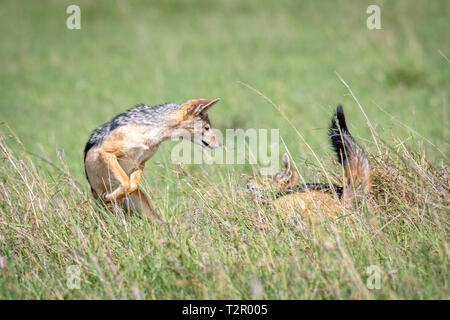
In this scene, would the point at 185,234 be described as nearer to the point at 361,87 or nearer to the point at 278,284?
the point at 278,284

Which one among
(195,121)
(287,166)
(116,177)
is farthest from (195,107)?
(287,166)

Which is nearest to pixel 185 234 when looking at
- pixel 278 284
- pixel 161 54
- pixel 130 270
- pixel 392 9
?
pixel 130 270

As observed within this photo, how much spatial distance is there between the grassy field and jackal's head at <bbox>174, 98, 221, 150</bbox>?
1.14 feet

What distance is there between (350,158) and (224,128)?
16.9ft

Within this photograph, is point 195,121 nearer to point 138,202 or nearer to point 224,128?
point 138,202

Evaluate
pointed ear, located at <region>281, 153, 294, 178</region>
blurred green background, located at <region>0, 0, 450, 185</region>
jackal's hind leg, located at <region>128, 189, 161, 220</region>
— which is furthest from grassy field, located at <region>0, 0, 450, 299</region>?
pointed ear, located at <region>281, 153, 294, 178</region>

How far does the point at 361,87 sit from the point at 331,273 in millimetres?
9115

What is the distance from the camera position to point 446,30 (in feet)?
46.8

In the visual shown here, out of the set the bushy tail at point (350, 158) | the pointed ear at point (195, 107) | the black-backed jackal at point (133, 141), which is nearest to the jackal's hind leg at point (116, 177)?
the black-backed jackal at point (133, 141)

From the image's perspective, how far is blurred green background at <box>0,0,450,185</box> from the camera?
9.95m

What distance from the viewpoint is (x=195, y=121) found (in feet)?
15.6

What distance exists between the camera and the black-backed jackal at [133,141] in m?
4.32

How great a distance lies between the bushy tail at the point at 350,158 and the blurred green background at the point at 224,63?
5.69 feet

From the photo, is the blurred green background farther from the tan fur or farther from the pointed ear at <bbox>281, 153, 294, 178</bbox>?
the tan fur
